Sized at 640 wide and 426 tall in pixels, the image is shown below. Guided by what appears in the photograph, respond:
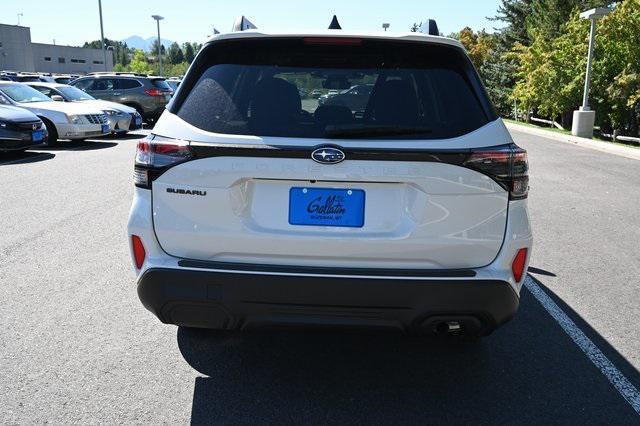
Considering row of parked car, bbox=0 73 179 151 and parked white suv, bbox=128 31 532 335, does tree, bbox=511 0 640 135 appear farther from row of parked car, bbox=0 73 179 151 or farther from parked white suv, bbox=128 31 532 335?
parked white suv, bbox=128 31 532 335

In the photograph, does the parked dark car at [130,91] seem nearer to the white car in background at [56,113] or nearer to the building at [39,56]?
the white car in background at [56,113]

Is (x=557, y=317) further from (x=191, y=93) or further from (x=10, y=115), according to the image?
(x=10, y=115)

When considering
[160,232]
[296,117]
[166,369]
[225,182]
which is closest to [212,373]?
[166,369]

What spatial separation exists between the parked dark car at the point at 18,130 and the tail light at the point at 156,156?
10478 mm

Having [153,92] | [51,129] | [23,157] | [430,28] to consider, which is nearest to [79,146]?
[51,129]

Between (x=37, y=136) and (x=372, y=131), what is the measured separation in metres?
11.6

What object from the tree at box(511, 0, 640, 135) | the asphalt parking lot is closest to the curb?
the tree at box(511, 0, 640, 135)

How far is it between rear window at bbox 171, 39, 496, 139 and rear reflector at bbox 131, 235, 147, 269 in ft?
2.09

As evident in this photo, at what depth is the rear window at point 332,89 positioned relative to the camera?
9.13ft

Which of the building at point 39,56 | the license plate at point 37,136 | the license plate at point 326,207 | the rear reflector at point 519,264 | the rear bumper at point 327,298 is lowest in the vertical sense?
the license plate at point 37,136

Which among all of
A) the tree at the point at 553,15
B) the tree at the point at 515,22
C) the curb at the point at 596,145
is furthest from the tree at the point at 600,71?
the tree at the point at 515,22

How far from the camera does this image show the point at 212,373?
333 cm

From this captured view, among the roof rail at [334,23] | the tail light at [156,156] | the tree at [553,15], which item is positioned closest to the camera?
the tail light at [156,156]

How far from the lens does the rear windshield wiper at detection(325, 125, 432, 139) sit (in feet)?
8.89
